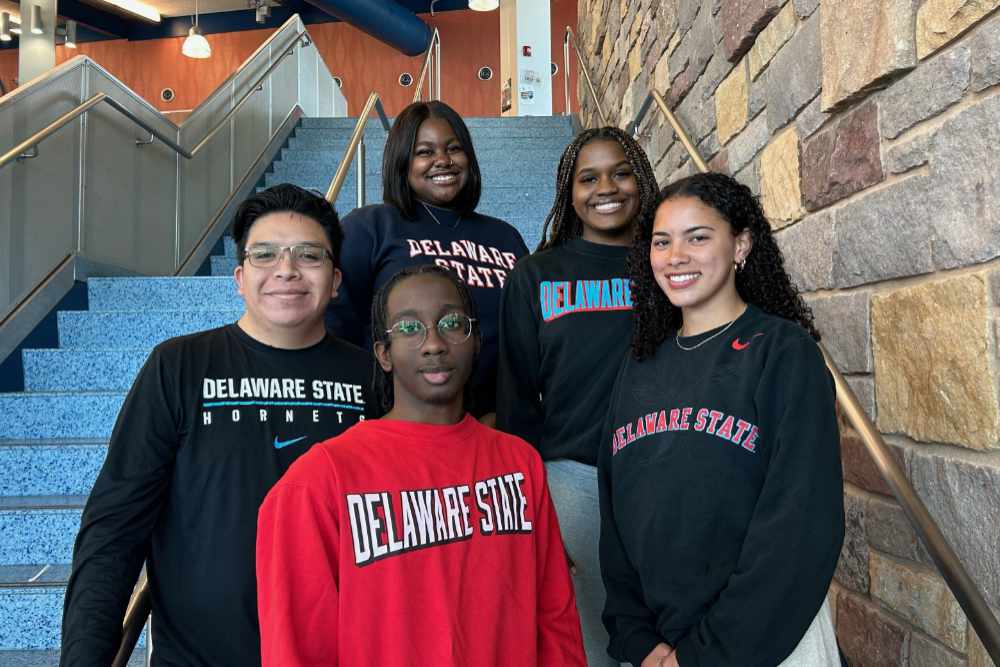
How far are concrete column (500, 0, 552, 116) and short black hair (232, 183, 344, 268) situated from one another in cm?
771

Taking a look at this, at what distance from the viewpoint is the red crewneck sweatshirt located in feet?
3.61

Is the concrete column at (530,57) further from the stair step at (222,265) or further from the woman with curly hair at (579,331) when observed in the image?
the woman with curly hair at (579,331)

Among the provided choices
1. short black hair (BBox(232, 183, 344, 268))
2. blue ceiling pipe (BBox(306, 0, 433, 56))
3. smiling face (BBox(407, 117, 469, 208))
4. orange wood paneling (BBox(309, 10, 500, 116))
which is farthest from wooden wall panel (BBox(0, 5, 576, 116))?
short black hair (BBox(232, 183, 344, 268))

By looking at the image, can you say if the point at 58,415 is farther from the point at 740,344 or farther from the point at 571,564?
the point at 740,344

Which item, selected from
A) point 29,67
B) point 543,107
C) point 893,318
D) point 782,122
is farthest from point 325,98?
point 893,318

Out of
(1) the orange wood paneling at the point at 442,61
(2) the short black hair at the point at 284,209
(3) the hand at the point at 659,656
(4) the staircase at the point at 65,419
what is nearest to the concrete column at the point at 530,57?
(1) the orange wood paneling at the point at 442,61

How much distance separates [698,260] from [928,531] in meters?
0.51

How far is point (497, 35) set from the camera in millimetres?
13078

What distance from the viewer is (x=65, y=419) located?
301 cm

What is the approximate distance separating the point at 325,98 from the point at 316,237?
24.2 feet

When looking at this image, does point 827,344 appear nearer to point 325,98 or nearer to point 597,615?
point 597,615

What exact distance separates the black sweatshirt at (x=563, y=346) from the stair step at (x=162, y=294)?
8.08 ft

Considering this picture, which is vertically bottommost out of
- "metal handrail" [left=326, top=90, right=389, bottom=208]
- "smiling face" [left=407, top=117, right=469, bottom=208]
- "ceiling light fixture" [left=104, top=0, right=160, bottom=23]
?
"smiling face" [left=407, top=117, right=469, bottom=208]

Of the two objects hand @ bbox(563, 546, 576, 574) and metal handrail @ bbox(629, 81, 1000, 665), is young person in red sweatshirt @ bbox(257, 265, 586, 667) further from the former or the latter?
metal handrail @ bbox(629, 81, 1000, 665)
